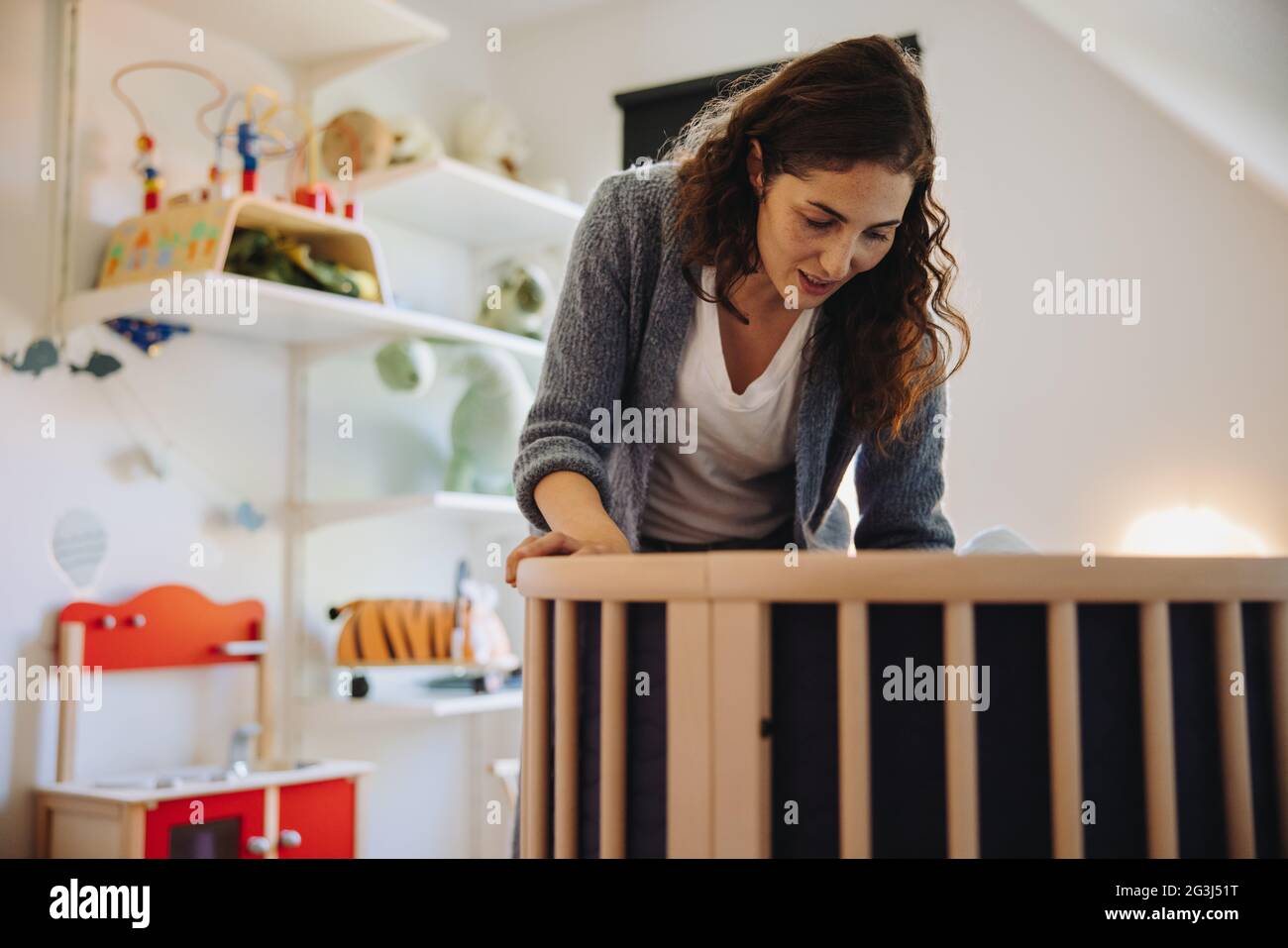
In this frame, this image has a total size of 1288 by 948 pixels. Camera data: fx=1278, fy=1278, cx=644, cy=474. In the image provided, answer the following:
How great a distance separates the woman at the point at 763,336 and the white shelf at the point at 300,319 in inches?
38.4

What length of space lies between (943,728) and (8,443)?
1.78 metres

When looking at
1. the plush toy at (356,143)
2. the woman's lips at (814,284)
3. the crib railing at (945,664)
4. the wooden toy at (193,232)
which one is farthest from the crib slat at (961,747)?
the plush toy at (356,143)

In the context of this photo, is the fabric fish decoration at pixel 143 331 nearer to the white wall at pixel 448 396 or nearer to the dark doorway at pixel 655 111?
the white wall at pixel 448 396

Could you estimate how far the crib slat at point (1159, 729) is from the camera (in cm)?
59

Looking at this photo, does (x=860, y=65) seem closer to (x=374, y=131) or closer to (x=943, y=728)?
(x=943, y=728)

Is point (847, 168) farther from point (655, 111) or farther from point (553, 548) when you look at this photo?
point (655, 111)

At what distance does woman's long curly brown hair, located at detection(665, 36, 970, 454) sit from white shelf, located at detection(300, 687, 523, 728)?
145cm

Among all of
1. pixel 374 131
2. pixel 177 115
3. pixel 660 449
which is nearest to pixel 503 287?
pixel 374 131

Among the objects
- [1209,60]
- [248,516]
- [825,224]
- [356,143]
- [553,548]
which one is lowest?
[553,548]

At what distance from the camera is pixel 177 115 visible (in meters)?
2.27

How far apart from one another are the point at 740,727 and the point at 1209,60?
1533 millimetres

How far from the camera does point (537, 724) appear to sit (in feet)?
2.36

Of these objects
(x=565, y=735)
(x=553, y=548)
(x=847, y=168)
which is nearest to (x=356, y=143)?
(x=847, y=168)

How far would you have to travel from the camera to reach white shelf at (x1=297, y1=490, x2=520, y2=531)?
2314mm
